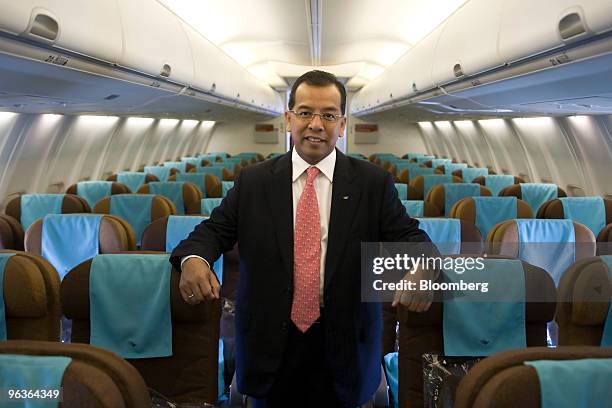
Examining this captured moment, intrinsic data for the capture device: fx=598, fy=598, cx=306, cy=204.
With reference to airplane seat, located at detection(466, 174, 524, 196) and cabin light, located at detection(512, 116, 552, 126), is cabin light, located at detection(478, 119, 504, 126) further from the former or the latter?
airplane seat, located at detection(466, 174, 524, 196)

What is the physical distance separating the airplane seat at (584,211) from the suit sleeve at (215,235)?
12.7 feet

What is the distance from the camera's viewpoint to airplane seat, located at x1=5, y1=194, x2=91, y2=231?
5.33 meters

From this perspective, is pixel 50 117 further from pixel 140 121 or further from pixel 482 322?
pixel 482 322

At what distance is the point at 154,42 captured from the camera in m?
5.17

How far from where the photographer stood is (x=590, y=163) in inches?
327

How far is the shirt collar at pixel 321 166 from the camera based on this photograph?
208cm

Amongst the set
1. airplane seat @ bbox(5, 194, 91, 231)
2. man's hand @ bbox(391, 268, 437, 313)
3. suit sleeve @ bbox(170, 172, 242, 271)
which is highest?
airplane seat @ bbox(5, 194, 91, 231)

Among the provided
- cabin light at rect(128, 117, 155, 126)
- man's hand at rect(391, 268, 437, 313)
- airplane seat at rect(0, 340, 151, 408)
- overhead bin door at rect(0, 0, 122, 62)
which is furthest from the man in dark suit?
cabin light at rect(128, 117, 155, 126)

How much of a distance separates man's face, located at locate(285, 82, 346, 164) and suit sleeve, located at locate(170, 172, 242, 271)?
0.29 m

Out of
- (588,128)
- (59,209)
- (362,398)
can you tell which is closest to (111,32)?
(59,209)

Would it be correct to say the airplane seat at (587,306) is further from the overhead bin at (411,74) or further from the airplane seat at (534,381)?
the overhead bin at (411,74)

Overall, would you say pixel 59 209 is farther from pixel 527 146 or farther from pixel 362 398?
pixel 527 146
